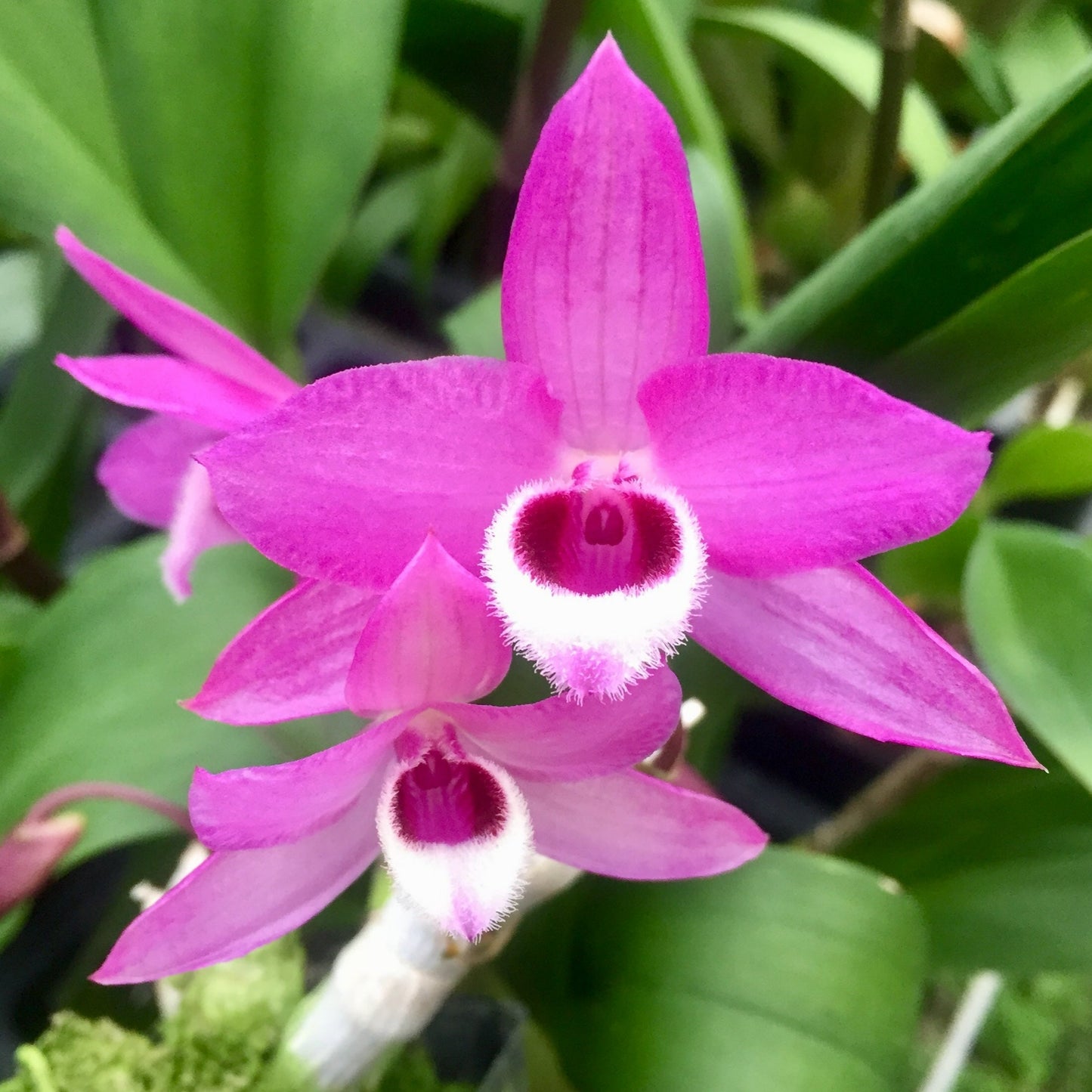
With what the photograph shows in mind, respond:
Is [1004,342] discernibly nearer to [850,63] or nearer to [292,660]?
[292,660]

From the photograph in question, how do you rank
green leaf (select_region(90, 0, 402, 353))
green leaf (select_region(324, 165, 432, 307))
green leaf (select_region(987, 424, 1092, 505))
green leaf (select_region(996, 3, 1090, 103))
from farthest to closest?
green leaf (select_region(324, 165, 432, 307))
green leaf (select_region(996, 3, 1090, 103))
green leaf (select_region(987, 424, 1092, 505))
green leaf (select_region(90, 0, 402, 353))

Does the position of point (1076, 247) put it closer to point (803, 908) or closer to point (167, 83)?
point (803, 908)

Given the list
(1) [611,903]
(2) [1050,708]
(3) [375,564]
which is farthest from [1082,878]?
(3) [375,564]

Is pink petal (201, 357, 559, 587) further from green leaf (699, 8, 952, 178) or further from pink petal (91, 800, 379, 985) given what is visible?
green leaf (699, 8, 952, 178)

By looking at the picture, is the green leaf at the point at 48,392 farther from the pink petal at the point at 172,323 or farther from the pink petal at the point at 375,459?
the pink petal at the point at 375,459

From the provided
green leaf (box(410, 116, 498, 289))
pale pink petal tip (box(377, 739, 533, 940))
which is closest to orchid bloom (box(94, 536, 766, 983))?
pale pink petal tip (box(377, 739, 533, 940))

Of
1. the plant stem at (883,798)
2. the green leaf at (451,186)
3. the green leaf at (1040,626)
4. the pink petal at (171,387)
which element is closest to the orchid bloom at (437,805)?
the pink petal at (171,387)

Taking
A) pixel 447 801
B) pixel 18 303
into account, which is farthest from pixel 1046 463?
pixel 18 303
